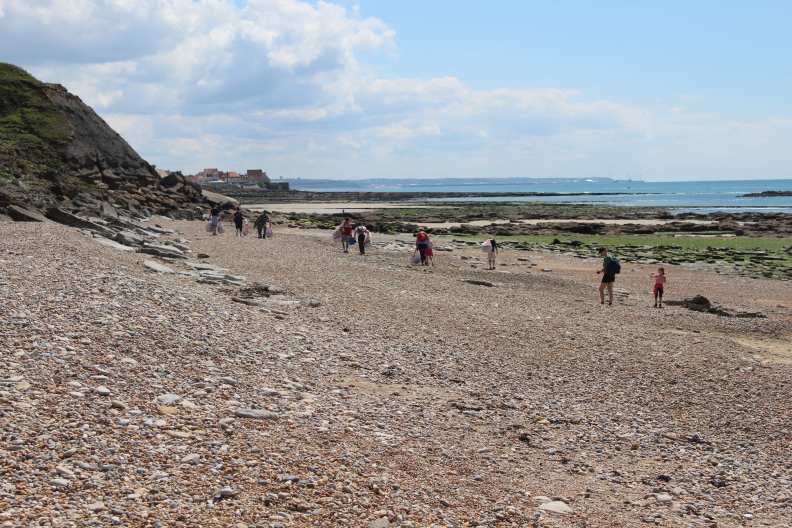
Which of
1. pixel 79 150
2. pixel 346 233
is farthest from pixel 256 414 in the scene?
pixel 79 150

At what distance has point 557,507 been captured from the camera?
26.8ft

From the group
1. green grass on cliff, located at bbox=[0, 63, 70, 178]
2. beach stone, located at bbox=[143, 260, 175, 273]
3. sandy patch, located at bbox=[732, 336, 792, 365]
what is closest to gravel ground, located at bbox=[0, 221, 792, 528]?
sandy patch, located at bbox=[732, 336, 792, 365]

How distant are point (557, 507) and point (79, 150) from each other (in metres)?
55.5

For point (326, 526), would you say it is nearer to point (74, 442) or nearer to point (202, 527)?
point (202, 527)

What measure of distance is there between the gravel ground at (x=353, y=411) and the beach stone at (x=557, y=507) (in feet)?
0.08

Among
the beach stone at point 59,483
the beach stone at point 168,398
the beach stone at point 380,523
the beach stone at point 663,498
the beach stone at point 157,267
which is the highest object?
the beach stone at point 157,267

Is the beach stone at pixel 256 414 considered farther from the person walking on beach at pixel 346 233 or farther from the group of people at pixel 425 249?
the person walking on beach at pixel 346 233

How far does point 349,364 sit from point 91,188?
41534mm

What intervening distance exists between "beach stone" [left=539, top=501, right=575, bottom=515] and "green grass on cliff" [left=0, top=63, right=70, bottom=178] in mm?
46392

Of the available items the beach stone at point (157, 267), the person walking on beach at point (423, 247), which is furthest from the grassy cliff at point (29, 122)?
the beach stone at point (157, 267)

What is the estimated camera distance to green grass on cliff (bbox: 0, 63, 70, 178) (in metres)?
52.2

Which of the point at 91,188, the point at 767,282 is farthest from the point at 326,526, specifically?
the point at 91,188

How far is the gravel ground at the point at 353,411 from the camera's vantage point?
24.0 feet

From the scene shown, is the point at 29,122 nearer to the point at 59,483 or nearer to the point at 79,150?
the point at 79,150
